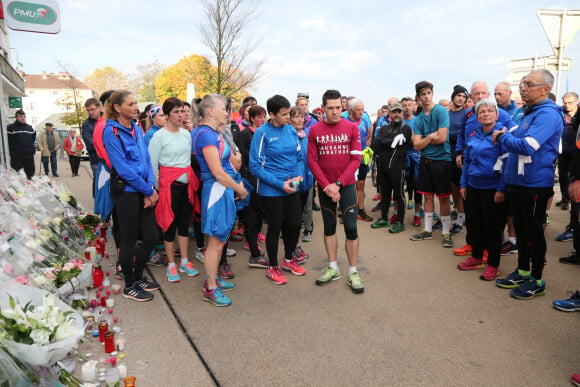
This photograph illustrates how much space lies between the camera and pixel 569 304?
3.57 meters

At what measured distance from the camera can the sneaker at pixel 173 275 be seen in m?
4.34

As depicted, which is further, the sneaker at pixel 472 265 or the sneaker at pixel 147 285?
the sneaker at pixel 472 265

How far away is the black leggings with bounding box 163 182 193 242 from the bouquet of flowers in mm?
2197

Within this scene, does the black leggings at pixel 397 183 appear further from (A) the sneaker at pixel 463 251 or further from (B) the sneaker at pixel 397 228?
(A) the sneaker at pixel 463 251

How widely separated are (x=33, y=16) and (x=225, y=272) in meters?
4.71

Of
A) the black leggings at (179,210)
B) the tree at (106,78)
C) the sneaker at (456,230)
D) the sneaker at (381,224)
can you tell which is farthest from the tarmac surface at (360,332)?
the tree at (106,78)

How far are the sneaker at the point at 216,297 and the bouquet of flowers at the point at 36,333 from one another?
166cm

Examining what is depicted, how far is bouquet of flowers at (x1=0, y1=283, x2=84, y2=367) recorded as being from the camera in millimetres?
1926

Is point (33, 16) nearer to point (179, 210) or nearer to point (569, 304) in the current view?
point (179, 210)

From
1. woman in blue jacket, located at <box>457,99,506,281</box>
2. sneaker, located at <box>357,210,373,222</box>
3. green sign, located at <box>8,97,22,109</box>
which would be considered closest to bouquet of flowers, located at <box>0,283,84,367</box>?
woman in blue jacket, located at <box>457,99,506,281</box>

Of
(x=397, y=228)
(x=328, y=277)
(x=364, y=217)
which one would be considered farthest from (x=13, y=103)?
(x=328, y=277)

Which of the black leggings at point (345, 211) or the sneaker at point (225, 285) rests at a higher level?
the black leggings at point (345, 211)

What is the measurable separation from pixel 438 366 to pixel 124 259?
117 inches

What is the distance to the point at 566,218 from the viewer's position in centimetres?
692
